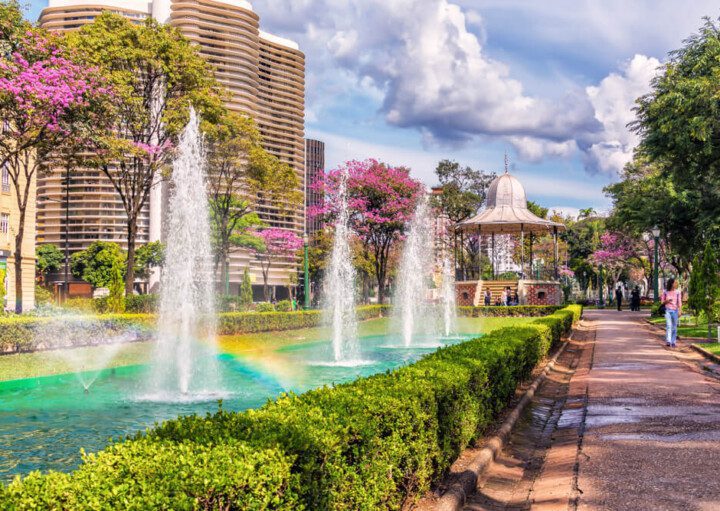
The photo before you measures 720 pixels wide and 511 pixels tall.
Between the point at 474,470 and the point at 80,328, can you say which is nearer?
the point at 474,470

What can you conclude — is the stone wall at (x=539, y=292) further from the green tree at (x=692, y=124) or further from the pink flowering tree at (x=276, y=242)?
the pink flowering tree at (x=276, y=242)

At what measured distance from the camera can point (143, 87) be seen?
2591cm

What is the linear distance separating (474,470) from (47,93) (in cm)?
1890

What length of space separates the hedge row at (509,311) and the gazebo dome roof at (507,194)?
633 centimetres

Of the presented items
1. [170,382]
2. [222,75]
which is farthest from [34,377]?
[222,75]

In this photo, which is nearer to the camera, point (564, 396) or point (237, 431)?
point (237, 431)

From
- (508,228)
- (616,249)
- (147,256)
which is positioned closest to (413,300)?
(508,228)

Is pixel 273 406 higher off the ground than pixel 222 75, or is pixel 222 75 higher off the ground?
pixel 222 75

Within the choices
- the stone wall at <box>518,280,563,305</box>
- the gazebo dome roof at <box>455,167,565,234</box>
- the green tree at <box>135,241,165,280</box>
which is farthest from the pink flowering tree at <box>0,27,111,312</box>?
the green tree at <box>135,241,165,280</box>

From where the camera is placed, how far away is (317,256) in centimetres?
6881

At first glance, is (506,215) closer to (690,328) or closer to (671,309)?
(690,328)

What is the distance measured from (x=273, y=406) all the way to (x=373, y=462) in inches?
32.4

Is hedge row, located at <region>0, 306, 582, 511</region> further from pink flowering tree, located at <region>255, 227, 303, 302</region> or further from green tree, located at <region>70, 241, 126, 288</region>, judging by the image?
green tree, located at <region>70, 241, 126, 288</region>

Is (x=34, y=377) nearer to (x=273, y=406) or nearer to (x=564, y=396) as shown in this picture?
(x=564, y=396)
